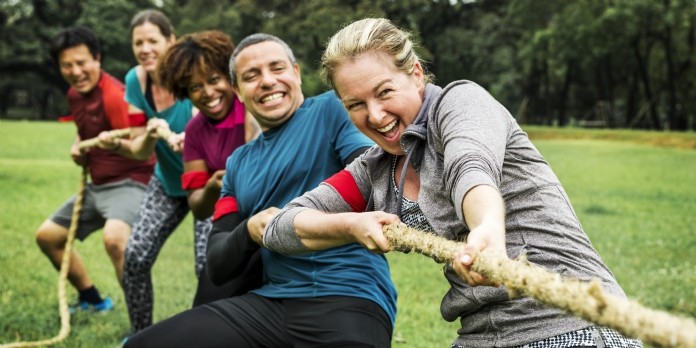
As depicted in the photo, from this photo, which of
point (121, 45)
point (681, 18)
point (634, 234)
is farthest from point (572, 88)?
point (634, 234)

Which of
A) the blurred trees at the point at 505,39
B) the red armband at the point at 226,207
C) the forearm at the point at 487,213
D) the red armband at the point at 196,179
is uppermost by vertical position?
the forearm at the point at 487,213

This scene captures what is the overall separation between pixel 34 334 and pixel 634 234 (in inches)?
275

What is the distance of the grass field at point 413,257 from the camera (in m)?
6.36

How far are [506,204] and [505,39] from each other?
46.2 metres

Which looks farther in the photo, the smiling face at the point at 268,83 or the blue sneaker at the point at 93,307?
the blue sneaker at the point at 93,307

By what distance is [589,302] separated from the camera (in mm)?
1668

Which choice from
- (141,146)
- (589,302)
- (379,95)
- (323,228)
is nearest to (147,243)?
(141,146)

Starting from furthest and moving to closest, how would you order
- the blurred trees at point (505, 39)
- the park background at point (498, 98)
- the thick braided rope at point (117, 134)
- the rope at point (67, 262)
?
the blurred trees at point (505, 39) < the park background at point (498, 98) < the rope at point (67, 262) < the thick braided rope at point (117, 134)

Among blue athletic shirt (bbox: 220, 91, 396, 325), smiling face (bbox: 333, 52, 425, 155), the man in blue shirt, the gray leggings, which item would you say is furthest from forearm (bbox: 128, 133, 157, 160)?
smiling face (bbox: 333, 52, 425, 155)

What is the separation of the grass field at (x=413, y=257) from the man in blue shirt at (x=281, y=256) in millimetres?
1709

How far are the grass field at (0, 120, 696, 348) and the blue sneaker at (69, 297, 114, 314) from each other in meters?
0.09

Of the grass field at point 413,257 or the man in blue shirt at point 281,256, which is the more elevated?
the man in blue shirt at point 281,256

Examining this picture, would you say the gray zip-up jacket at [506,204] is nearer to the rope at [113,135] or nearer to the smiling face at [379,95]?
the smiling face at [379,95]

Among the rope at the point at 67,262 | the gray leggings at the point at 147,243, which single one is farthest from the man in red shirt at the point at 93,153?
the gray leggings at the point at 147,243
